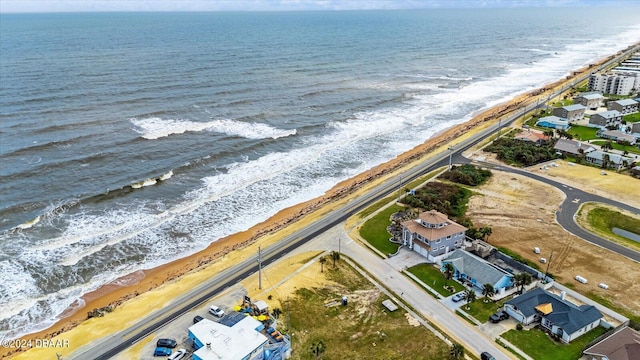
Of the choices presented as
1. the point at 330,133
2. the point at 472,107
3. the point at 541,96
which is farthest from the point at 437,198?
the point at 541,96

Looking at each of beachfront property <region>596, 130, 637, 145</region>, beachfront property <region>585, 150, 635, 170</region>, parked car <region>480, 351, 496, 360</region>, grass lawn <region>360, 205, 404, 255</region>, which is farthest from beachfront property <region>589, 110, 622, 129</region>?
parked car <region>480, 351, 496, 360</region>

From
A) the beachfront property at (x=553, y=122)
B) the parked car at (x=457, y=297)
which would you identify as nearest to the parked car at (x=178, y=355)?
the parked car at (x=457, y=297)

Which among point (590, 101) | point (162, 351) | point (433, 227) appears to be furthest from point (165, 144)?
point (590, 101)

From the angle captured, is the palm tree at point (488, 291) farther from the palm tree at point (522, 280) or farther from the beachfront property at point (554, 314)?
the palm tree at point (522, 280)

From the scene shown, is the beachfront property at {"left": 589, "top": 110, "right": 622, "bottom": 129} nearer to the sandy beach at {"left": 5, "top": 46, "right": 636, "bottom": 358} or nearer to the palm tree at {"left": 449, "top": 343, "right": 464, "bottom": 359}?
the sandy beach at {"left": 5, "top": 46, "right": 636, "bottom": 358}

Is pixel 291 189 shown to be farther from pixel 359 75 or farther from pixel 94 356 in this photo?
pixel 359 75

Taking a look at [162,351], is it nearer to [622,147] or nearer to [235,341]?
[235,341]
